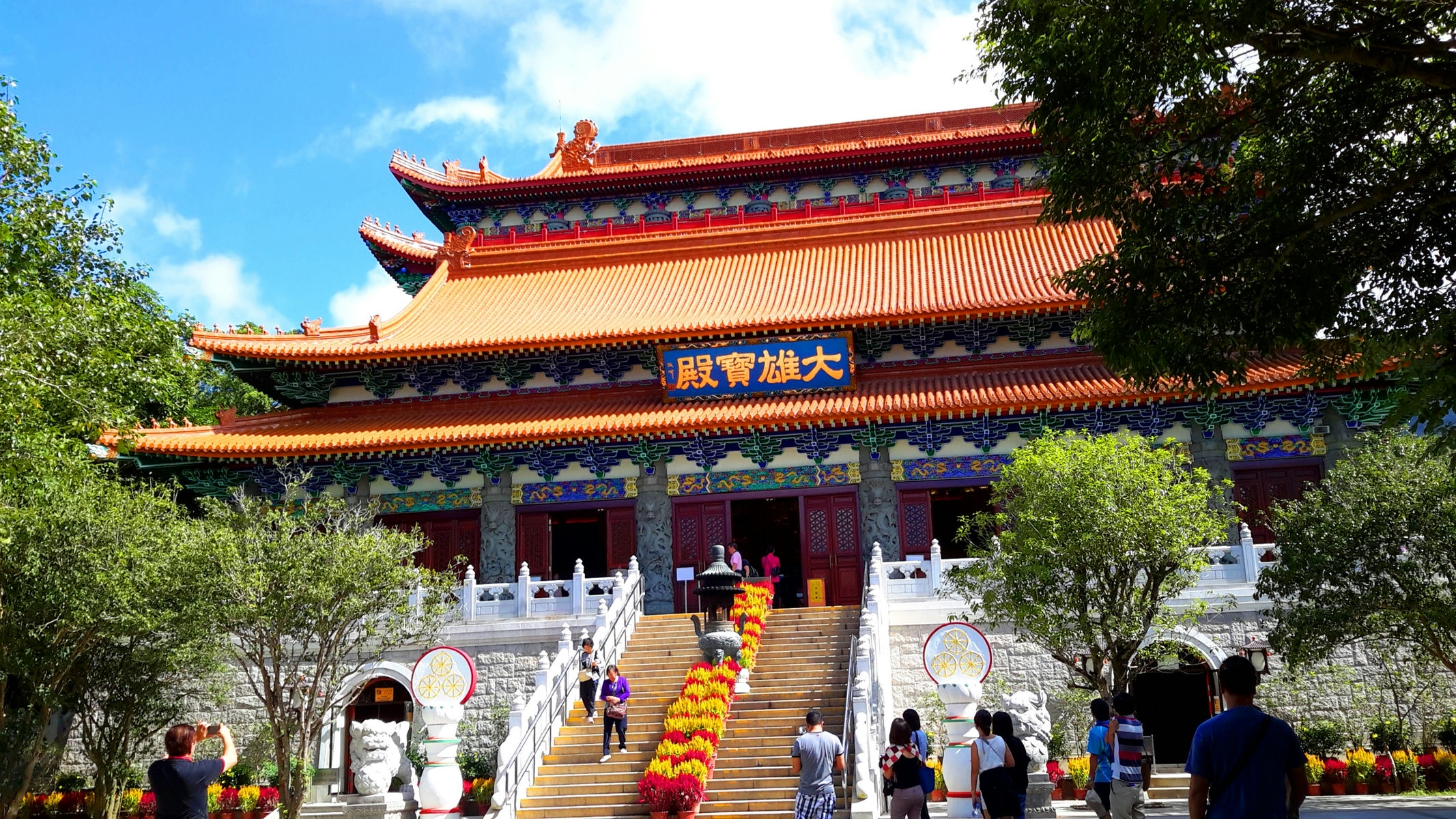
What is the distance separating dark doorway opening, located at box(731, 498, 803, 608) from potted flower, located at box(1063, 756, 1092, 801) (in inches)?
508

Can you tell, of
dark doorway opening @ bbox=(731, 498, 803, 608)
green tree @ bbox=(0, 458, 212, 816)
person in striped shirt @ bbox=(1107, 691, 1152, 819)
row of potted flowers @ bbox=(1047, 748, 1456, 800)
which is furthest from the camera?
dark doorway opening @ bbox=(731, 498, 803, 608)

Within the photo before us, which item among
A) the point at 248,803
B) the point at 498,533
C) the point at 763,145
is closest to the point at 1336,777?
the point at 498,533

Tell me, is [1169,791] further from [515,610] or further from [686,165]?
[686,165]

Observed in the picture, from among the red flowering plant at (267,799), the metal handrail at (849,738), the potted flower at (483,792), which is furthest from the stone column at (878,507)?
the red flowering plant at (267,799)

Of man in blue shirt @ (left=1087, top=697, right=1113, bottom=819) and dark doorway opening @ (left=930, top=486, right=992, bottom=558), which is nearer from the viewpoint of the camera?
man in blue shirt @ (left=1087, top=697, right=1113, bottom=819)

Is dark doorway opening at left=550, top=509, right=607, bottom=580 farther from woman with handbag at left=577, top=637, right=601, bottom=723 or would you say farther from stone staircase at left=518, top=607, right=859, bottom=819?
woman with handbag at left=577, top=637, right=601, bottom=723

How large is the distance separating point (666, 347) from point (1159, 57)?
15.0 m

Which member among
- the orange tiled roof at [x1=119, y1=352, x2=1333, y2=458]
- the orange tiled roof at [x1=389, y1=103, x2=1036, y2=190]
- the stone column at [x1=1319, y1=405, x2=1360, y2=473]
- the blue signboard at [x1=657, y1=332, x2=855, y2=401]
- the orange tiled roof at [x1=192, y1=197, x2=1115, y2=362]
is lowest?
the stone column at [x1=1319, y1=405, x2=1360, y2=473]

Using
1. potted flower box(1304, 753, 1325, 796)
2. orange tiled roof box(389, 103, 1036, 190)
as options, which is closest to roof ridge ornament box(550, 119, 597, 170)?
orange tiled roof box(389, 103, 1036, 190)

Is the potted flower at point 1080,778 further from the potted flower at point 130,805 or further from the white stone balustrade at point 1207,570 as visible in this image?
Result: the potted flower at point 130,805

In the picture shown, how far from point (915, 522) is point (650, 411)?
18.1 ft

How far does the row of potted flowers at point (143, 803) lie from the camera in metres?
17.3

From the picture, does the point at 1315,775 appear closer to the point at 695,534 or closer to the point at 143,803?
the point at 695,534

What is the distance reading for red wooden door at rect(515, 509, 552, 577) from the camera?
72.5ft
